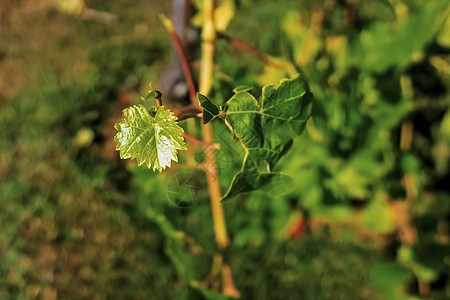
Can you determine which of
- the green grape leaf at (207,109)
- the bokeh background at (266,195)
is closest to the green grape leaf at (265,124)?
the green grape leaf at (207,109)

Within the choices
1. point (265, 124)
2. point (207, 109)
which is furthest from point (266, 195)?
point (207, 109)

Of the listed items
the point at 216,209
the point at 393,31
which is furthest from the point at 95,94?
the point at 393,31

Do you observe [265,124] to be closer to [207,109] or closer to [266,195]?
[207,109]

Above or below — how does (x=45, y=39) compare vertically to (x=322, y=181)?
above

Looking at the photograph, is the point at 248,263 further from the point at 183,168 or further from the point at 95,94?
the point at 95,94

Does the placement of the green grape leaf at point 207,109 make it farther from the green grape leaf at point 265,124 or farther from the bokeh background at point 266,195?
the bokeh background at point 266,195

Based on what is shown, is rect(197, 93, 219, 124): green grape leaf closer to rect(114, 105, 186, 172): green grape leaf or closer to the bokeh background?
rect(114, 105, 186, 172): green grape leaf
